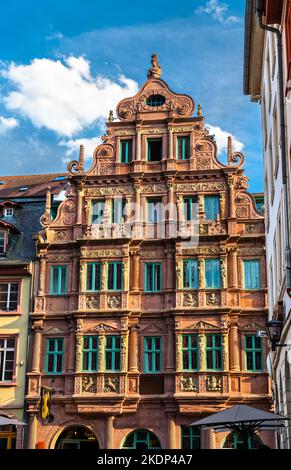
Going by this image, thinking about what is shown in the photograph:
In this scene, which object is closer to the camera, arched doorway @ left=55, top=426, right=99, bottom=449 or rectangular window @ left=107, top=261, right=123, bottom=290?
arched doorway @ left=55, top=426, right=99, bottom=449

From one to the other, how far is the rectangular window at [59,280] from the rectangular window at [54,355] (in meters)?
2.29

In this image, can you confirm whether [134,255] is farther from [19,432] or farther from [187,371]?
[19,432]

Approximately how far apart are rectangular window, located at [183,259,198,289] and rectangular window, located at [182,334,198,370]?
2.34 metres

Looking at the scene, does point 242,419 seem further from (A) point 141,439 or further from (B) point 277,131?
(A) point 141,439

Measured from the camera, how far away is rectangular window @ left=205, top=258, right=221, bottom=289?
31972mm

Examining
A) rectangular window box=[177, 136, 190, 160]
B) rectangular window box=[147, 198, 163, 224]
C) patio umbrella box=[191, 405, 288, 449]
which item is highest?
rectangular window box=[177, 136, 190, 160]

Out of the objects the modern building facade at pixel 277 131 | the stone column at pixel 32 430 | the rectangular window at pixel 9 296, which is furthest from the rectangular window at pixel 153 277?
the modern building facade at pixel 277 131

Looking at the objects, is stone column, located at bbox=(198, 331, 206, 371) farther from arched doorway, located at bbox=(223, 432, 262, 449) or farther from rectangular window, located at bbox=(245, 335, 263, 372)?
arched doorway, located at bbox=(223, 432, 262, 449)

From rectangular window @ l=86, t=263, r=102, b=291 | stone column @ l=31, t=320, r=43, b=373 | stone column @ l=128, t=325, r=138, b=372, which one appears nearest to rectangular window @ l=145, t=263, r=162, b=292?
stone column @ l=128, t=325, r=138, b=372

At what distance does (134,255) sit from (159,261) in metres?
1.21

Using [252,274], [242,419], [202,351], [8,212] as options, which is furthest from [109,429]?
[242,419]

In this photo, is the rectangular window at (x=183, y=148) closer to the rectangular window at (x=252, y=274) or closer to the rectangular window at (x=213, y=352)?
the rectangular window at (x=252, y=274)
